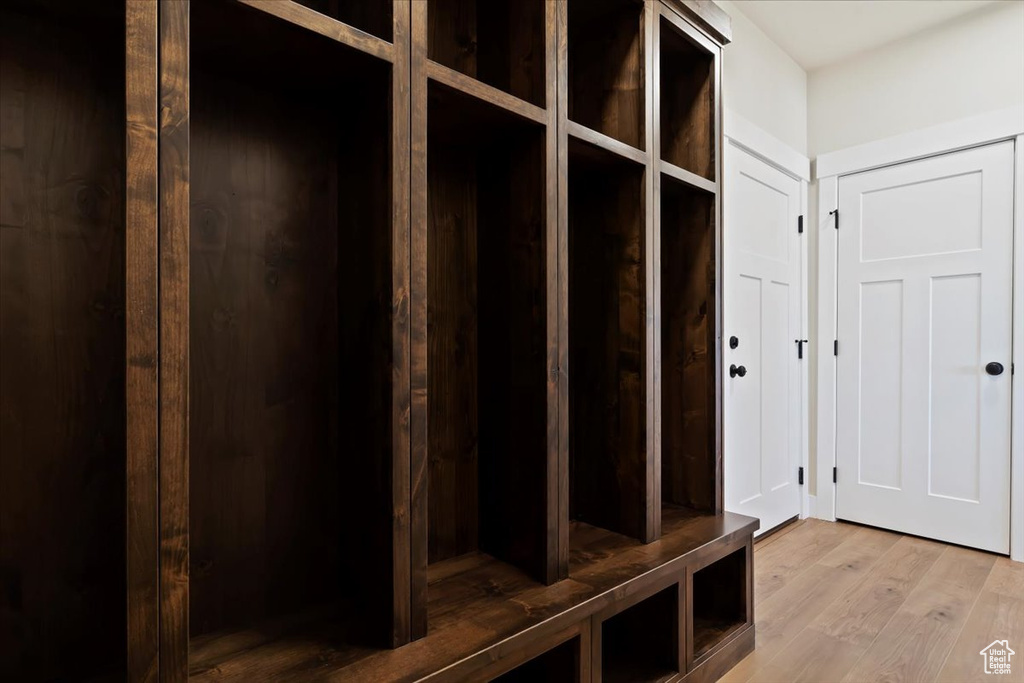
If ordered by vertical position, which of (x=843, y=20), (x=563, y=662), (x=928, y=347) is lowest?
(x=563, y=662)

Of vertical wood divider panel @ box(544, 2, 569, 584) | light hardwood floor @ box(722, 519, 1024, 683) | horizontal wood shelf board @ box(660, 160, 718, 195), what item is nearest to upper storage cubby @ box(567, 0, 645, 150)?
horizontal wood shelf board @ box(660, 160, 718, 195)

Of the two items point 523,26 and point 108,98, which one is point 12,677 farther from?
point 523,26

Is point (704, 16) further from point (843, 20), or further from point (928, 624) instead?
point (928, 624)

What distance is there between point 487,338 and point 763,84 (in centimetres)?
245

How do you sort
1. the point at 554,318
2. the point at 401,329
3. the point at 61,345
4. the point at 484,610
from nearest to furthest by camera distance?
the point at 61,345, the point at 401,329, the point at 484,610, the point at 554,318

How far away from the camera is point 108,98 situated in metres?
1.06

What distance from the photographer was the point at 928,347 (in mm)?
3072

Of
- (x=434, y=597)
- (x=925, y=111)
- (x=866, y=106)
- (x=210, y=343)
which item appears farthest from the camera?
(x=866, y=106)

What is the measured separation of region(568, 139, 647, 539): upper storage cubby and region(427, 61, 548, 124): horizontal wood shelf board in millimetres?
250

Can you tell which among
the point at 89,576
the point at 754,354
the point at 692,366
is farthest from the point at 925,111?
the point at 89,576

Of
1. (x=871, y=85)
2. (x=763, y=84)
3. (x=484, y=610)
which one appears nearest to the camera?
(x=484, y=610)

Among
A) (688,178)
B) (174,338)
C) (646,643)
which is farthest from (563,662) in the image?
(688,178)

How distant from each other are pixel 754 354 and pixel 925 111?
1.66 metres

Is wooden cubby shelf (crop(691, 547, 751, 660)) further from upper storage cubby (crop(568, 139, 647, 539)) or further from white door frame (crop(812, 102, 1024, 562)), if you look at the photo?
white door frame (crop(812, 102, 1024, 562))
